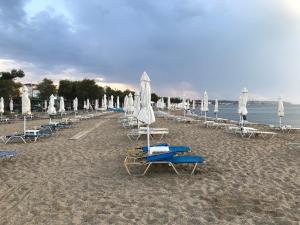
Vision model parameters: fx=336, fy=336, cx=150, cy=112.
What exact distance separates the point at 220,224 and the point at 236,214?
49cm

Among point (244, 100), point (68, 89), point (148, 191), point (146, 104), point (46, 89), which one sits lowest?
point (148, 191)

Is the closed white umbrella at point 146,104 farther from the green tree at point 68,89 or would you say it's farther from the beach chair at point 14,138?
the green tree at point 68,89

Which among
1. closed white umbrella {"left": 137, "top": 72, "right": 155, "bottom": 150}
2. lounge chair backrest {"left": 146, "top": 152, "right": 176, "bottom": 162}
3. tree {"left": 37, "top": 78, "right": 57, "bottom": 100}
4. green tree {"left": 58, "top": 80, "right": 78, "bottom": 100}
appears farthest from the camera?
green tree {"left": 58, "top": 80, "right": 78, "bottom": 100}

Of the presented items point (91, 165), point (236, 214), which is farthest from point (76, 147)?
point (236, 214)

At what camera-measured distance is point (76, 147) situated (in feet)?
41.4

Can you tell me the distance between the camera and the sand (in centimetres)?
511

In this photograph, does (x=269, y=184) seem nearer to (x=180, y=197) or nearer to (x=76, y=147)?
(x=180, y=197)

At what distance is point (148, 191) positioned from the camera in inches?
256

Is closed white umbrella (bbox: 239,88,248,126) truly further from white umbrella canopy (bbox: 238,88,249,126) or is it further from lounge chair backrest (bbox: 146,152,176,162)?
lounge chair backrest (bbox: 146,152,176,162)

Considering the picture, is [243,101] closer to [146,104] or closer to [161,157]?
[146,104]

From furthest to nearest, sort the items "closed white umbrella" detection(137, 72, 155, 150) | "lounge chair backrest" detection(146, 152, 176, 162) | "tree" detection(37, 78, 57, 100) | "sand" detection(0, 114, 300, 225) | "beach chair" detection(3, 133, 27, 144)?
"tree" detection(37, 78, 57, 100), "beach chair" detection(3, 133, 27, 144), "closed white umbrella" detection(137, 72, 155, 150), "lounge chair backrest" detection(146, 152, 176, 162), "sand" detection(0, 114, 300, 225)

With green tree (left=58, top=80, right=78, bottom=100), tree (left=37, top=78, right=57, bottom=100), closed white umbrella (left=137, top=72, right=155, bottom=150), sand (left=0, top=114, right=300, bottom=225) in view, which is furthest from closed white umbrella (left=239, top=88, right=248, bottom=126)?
green tree (left=58, top=80, right=78, bottom=100)

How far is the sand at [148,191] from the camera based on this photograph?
511cm

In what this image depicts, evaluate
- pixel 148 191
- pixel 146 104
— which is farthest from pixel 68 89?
pixel 148 191
